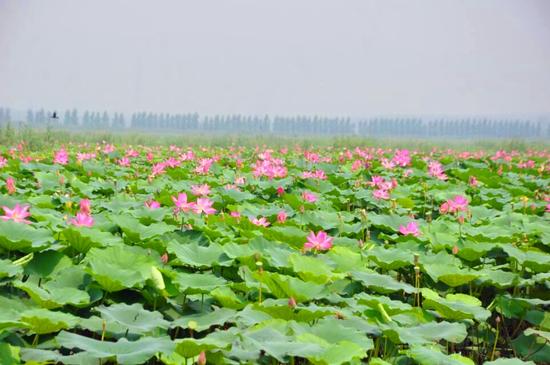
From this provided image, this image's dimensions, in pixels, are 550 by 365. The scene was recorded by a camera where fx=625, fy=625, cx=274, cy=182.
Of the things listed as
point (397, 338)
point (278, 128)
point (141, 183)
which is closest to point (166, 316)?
point (397, 338)

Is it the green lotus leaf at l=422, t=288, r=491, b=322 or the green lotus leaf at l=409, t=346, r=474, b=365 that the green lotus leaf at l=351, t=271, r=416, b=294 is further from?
the green lotus leaf at l=409, t=346, r=474, b=365

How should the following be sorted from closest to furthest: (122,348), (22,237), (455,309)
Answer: (122,348), (455,309), (22,237)

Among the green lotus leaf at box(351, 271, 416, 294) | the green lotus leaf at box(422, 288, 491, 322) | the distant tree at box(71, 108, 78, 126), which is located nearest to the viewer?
the green lotus leaf at box(422, 288, 491, 322)

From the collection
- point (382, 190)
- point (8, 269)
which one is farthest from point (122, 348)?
point (382, 190)

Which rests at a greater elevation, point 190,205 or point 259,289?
point 190,205

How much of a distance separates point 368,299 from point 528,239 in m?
2.13

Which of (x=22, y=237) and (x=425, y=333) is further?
(x=22, y=237)

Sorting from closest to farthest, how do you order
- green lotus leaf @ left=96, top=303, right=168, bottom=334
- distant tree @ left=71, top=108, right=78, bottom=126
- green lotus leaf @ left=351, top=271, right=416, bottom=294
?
green lotus leaf @ left=96, top=303, right=168, bottom=334
green lotus leaf @ left=351, top=271, right=416, bottom=294
distant tree @ left=71, top=108, right=78, bottom=126

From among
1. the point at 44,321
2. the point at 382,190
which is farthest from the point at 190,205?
the point at 382,190

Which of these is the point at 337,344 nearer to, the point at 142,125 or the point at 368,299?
the point at 368,299

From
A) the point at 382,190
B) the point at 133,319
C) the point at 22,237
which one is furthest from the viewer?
the point at 382,190

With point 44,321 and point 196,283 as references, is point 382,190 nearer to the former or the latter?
point 196,283

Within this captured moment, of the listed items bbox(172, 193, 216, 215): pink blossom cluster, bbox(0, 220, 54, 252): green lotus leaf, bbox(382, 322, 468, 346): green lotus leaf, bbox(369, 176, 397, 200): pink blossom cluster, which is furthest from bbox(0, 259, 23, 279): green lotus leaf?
bbox(369, 176, 397, 200): pink blossom cluster

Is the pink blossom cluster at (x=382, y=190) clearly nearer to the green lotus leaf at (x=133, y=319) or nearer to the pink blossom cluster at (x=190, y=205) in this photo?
the pink blossom cluster at (x=190, y=205)
